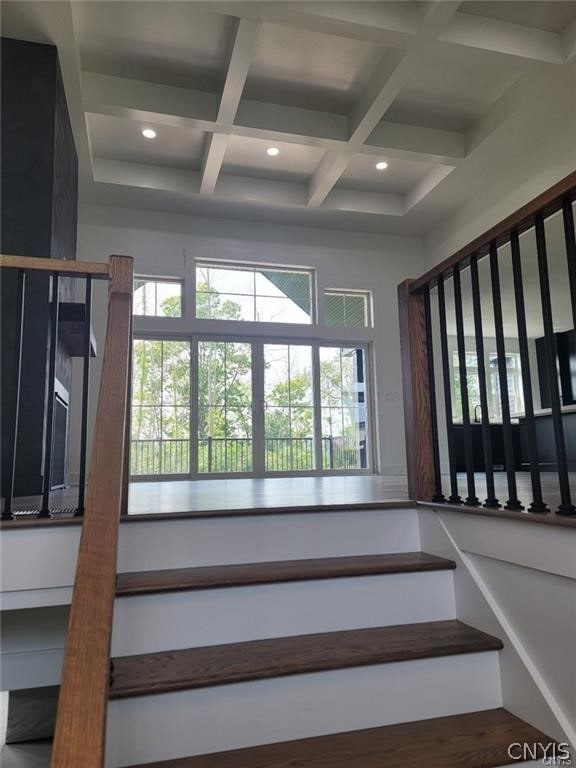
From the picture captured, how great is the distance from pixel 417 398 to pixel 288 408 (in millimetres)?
5137

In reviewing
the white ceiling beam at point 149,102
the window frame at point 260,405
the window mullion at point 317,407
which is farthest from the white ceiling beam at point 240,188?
the window mullion at point 317,407

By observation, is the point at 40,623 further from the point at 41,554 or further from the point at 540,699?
the point at 540,699

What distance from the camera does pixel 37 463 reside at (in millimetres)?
3387

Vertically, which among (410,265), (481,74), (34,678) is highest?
(481,74)

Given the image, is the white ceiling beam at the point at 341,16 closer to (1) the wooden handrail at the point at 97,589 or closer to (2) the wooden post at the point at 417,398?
(2) the wooden post at the point at 417,398

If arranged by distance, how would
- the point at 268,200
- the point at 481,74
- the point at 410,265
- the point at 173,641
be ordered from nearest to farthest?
Result: the point at 173,641, the point at 481,74, the point at 268,200, the point at 410,265

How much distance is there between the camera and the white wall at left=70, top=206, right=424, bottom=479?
6.68 meters

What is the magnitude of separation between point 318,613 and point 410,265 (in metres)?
6.94

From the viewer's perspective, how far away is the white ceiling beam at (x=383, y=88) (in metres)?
3.86

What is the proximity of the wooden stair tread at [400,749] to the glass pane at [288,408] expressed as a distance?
18.4 feet

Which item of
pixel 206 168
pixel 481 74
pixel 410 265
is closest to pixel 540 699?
pixel 481 74

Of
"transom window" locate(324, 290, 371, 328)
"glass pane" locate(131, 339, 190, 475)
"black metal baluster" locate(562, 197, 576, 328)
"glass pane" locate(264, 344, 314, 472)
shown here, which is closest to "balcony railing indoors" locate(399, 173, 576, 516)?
"black metal baluster" locate(562, 197, 576, 328)

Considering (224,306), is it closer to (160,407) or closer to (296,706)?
(160,407)

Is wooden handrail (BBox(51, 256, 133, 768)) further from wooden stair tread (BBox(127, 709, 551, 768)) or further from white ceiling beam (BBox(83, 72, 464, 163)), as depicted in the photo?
white ceiling beam (BBox(83, 72, 464, 163))
